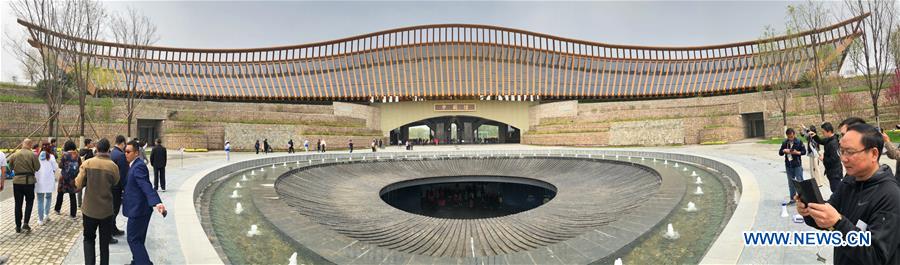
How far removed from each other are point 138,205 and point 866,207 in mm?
6876

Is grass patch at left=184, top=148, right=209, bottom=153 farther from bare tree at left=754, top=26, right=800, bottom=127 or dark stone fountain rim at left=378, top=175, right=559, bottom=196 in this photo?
bare tree at left=754, top=26, right=800, bottom=127

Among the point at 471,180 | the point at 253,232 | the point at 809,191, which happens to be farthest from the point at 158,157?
the point at 471,180

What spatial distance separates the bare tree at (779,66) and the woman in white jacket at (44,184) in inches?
1446

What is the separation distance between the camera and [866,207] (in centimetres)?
227

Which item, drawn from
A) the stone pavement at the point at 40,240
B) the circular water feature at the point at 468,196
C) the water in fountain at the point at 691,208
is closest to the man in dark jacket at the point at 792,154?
the water in fountain at the point at 691,208

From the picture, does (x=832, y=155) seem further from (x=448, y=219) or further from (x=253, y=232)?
(x=253, y=232)

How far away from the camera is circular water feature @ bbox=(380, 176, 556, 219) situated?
2019 cm

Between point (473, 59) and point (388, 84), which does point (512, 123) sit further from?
point (388, 84)

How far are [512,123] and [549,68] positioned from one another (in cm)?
806

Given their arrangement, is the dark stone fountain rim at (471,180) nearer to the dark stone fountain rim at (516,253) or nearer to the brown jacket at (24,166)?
the dark stone fountain rim at (516,253)

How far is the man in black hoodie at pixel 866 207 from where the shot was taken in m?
2.14

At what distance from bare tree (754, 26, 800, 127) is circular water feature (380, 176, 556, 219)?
71.4ft

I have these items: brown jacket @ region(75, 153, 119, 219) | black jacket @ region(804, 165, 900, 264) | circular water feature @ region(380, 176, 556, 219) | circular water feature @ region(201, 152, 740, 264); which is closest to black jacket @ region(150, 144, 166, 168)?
circular water feature @ region(201, 152, 740, 264)

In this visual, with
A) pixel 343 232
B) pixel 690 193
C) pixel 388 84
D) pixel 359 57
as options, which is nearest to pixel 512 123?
pixel 388 84
